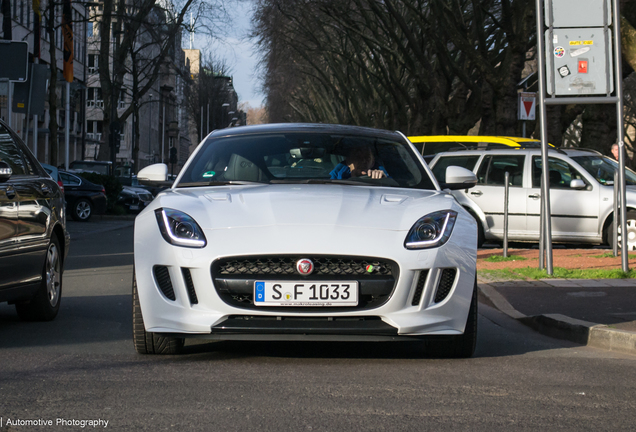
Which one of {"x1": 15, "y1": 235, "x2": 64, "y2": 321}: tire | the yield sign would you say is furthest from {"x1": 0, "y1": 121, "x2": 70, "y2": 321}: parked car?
the yield sign

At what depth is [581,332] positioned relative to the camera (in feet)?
21.9

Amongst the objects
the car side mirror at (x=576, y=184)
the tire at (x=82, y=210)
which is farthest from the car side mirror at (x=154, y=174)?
the tire at (x=82, y=210)

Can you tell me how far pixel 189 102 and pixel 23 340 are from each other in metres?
99.1

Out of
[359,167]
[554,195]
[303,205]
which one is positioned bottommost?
[303,205]

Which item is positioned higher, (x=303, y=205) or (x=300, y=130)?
(x=300, y=130)

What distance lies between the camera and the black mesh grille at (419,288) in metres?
5.20

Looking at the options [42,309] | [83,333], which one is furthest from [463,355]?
[42,309]

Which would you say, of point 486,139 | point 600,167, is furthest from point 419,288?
point 486,139

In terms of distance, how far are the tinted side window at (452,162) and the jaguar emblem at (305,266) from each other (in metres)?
11.6

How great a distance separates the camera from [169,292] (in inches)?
207

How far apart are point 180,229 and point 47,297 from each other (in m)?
2.35

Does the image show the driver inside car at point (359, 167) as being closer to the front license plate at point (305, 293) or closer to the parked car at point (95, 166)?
the front license plate at point (305, 293)

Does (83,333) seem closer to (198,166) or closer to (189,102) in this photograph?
(198,166)

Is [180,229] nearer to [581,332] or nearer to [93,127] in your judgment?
[581,332]
